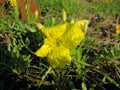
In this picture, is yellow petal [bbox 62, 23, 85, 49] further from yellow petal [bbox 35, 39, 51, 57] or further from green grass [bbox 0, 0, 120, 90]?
green grass [bbox 0, 0, 120, 90]

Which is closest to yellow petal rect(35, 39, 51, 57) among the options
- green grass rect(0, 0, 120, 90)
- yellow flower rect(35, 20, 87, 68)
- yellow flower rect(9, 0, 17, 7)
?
yellow flower rect(35, 20, 87, 68)

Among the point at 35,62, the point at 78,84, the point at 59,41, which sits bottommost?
the point at 78,84

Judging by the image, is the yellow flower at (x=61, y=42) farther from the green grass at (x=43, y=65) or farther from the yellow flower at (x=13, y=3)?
the yellow flower at (x=13, y=3)

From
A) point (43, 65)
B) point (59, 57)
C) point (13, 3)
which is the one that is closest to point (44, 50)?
point (59, 57)

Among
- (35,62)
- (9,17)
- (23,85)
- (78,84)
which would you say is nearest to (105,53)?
(78,84)

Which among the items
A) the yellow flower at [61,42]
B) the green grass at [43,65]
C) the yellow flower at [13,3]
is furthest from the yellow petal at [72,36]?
the yellow flower at [13,3]

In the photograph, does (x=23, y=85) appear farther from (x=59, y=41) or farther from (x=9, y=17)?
(x=9, y=17)

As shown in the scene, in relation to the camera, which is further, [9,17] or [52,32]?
[9,17]
